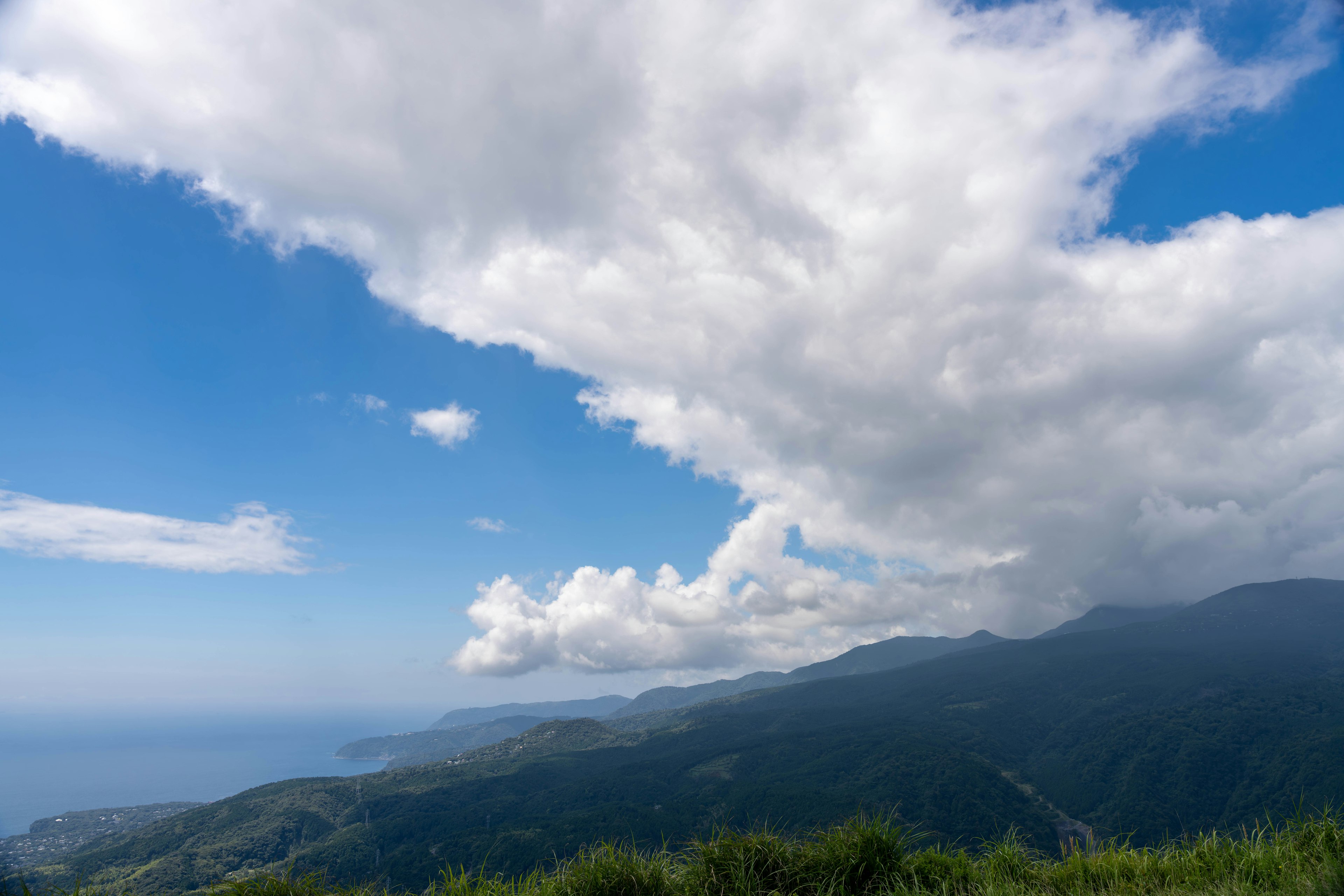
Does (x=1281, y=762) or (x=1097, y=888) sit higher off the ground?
(x=1097, y=888)

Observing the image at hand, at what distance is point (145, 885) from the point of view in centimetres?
11275

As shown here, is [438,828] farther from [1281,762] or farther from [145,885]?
[1281,762]

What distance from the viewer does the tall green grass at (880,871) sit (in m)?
6.98

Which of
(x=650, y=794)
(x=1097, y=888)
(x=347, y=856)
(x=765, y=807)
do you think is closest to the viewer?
(x=1097, y=888)

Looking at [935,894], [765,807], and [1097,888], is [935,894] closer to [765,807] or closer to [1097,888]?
[1097,888]

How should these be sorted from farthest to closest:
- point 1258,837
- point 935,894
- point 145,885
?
point 145,885
point 1258,837
point 935,894

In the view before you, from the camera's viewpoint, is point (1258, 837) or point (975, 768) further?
point (975, 768)

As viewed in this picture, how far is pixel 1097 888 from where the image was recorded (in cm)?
779

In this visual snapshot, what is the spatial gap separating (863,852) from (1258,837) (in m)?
6.66

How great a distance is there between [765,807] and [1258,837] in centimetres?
17506

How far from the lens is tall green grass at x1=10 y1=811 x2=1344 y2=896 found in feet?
22.9

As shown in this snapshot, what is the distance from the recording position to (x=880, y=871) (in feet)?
25.2

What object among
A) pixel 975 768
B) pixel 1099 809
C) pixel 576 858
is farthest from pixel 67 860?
pixel 1099 809

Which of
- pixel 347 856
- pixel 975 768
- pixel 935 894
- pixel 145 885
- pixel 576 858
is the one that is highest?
pixel 576 858
